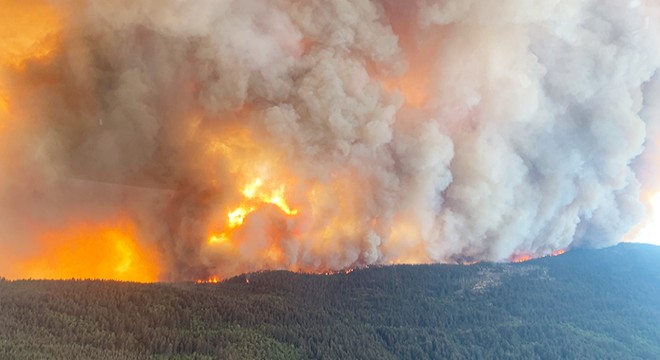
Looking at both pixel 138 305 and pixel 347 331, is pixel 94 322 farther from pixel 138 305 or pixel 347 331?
pixel 347 331

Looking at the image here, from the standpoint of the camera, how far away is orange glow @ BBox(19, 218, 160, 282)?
3616cm

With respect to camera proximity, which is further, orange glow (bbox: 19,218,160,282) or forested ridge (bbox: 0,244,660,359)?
orange glow (bbox: 19,218,160,282)

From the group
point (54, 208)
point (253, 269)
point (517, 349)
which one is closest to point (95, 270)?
point (54, 208)

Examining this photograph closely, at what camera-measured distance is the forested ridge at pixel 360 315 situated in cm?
2638

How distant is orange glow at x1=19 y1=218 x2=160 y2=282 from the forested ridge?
218 inches

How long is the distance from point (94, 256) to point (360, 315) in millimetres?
16683

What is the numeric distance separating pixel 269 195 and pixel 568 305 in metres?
24.6

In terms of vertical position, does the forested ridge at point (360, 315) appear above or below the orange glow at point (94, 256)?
below

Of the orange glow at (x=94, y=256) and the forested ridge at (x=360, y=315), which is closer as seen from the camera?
the forested ridge at (x=360, y=315)

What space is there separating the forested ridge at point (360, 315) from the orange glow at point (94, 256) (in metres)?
5.55

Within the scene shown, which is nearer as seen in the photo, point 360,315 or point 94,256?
point 94,256

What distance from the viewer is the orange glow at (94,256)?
1423 inches

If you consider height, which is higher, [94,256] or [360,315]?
[94,256]

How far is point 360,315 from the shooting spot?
124ft
